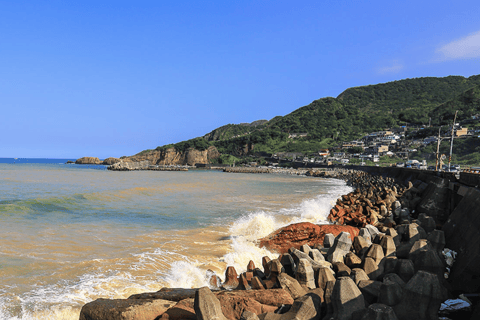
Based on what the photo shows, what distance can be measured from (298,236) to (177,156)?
519ft

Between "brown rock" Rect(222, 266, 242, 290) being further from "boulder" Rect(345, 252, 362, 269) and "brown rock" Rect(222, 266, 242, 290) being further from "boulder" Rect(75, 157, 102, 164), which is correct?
"boulder" Rect(75, 157, 102, 164)

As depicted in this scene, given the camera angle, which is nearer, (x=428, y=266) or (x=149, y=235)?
(x=428, y=266)

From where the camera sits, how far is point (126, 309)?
3.89 m

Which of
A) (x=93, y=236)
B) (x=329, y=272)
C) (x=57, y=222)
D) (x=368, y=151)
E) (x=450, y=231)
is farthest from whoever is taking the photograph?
(x=368, y=151)

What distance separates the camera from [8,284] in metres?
6.39

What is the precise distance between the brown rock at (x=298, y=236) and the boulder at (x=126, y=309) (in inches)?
211

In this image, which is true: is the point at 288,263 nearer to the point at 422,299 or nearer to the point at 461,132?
the point at 422,299

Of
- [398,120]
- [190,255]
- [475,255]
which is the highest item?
[398,120]

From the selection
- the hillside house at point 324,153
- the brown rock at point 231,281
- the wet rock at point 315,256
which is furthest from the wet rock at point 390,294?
the hillside house at point 324,153

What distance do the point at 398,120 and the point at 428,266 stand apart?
190454 millimetres

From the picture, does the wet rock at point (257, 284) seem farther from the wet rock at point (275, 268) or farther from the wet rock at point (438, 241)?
the wet rock at point (438, 241)

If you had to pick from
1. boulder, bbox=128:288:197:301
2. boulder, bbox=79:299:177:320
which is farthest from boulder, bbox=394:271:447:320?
boulder, bbox=79:299:177:320

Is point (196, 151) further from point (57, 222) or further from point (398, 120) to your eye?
point (57, 222)

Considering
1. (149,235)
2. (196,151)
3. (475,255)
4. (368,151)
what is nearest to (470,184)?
(475,255)
